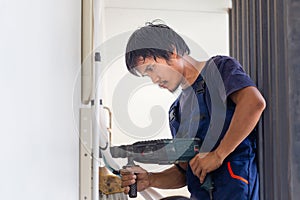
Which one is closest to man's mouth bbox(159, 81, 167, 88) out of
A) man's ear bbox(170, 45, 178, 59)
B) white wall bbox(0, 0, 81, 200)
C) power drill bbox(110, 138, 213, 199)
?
man's ear bbox(170, 45, 178, 59)

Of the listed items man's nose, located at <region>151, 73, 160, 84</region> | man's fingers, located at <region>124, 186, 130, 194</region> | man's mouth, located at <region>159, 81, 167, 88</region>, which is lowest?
man's fingers, located at <region>124, 186, 130, 194</region>

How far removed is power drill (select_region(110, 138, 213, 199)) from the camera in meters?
1.20

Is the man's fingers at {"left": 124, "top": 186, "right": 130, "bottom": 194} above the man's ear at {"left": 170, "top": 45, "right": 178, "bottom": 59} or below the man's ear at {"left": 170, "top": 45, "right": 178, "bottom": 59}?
below

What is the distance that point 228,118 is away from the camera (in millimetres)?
1277

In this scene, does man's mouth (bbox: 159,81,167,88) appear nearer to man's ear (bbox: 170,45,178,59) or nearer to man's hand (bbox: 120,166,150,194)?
man's ear (bbox: 170,45,178,59)

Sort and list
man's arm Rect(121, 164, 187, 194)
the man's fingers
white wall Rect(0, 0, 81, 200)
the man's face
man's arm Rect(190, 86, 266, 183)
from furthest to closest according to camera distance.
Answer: man's arm Rect(121, 164, 187, 194) → the man's fingers → the man's face → man's arm Rect(190, 86, 266, 183) → white wall Rect(0, 0, 81, 200)

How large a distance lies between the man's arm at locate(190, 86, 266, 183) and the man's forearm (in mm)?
334

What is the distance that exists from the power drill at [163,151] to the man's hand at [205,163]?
0.06 ft

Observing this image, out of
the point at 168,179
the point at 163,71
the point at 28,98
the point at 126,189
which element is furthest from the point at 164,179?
the point at 28,98

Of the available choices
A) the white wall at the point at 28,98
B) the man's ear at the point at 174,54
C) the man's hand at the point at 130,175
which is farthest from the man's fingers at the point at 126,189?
the white wall at the point at 28,98

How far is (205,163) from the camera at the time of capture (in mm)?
1247

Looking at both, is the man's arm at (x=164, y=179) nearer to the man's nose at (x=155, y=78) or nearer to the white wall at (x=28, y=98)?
the man's nose at (x=155, y=78)

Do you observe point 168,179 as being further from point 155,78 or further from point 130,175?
point 155,78

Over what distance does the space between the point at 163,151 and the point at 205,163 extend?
150 millimetres
